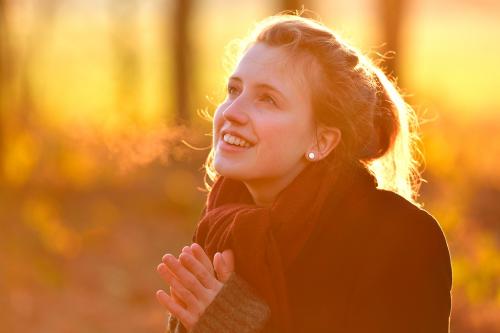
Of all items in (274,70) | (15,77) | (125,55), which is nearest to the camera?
(274,70)

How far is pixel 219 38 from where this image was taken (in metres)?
23.9

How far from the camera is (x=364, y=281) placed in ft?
9.16

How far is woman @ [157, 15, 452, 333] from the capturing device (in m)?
2.80

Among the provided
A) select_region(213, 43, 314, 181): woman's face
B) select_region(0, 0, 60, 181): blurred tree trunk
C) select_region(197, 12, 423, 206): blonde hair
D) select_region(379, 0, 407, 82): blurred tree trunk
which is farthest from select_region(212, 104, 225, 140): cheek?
select_region(379, 0, 407, 82): blurred tree trunk

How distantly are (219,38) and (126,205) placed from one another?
1507cm

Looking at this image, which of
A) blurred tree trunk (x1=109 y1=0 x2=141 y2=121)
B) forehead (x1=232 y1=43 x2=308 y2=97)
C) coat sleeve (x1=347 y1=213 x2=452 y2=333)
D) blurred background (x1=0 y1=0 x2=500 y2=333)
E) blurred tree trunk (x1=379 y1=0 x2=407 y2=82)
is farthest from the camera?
blurred tree trunk (x1=109 y1=0 x2=141 y2=121)

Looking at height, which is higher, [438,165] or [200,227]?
[200,227]

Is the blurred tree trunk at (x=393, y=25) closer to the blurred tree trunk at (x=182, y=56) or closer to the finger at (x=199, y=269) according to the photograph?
the blurred tree trunk at (x=182, y=56)

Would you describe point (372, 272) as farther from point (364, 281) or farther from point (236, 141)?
point (236, 141)

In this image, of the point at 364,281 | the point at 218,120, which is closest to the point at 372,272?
the point at 364,281

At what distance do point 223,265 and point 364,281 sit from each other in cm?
42

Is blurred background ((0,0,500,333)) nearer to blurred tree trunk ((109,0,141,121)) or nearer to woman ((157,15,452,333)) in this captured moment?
blurred tree trunk ((109,0,141,121))

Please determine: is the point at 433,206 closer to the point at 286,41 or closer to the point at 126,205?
the point at 126,205

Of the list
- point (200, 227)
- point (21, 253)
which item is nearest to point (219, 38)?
point (21, 253)
